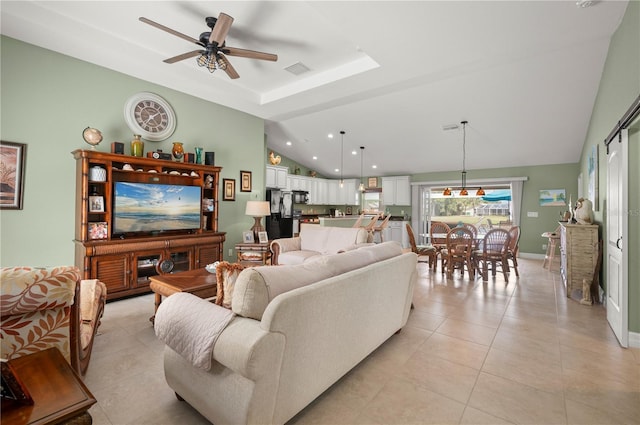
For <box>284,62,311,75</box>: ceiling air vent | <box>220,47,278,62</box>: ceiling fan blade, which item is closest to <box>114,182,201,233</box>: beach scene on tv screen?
<box>220,47,278,62</box>: ceiling fan blade

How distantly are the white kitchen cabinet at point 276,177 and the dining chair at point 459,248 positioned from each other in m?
4.91

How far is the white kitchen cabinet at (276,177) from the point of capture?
824cm

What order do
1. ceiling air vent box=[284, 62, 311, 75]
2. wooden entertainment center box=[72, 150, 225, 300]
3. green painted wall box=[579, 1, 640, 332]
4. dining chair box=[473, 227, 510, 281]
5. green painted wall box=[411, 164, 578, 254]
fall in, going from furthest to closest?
green painted wall box=[411, 164, 578, 254] < dining chair box=[473, 227, 510, 281] < ceiling air vent box=[284, 62, 311, 75] < wooden entertainment center box=[72, 150, 225, 300] < green painted wall box=[579, 1, 640, 332]

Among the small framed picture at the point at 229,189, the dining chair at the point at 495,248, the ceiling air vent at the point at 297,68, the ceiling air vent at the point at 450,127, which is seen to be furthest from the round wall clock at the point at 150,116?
the dining chair at the point at 495,248

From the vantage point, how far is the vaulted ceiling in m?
3.10

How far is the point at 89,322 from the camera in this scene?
232 cm

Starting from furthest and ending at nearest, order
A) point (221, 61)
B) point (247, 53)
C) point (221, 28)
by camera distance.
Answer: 1. point (221, 61)
2. point (247, 53)
3. point (221, 28)

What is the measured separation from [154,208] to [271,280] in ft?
11.6

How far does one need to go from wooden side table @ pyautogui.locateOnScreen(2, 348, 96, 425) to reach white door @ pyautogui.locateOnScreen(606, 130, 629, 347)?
12.7 ft

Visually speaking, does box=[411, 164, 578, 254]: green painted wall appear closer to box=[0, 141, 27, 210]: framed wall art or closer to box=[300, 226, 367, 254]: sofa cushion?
box=[300, 226, 367, 254]: sofa cushion

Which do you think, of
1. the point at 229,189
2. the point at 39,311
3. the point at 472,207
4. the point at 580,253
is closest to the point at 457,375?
the point at 39,311

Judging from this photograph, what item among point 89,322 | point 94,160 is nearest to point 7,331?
point 89,322

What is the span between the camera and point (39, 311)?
5.38ft

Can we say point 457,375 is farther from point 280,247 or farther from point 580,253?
point 280,247
